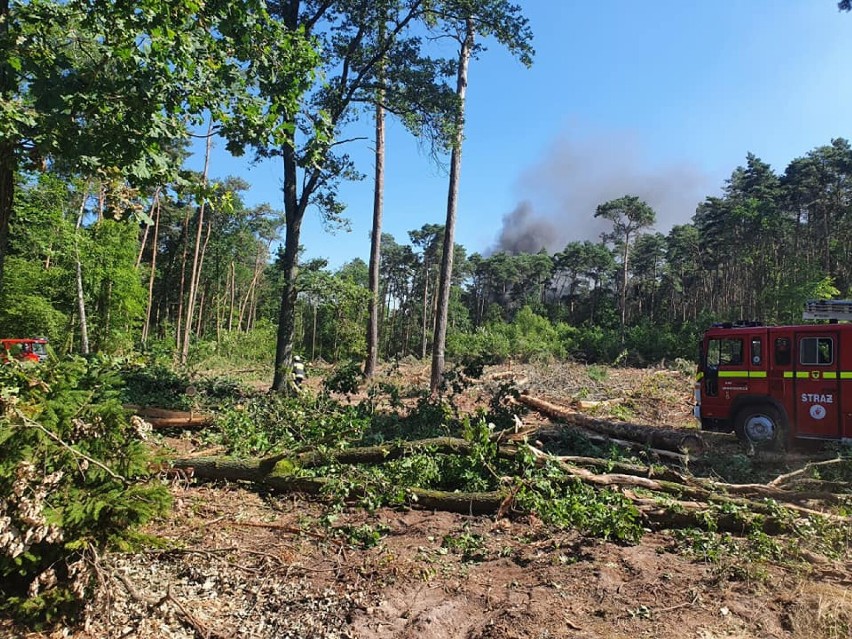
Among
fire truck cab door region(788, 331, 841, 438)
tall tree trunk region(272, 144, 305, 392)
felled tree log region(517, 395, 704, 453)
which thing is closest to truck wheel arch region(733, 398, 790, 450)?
fire truck cab door region(788, 331, 841, 438)

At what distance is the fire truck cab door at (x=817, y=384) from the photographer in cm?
884

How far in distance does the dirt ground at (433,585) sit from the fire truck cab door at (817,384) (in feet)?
18.6

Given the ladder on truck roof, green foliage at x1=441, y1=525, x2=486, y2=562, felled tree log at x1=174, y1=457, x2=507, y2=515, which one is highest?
the ladder on truck roof

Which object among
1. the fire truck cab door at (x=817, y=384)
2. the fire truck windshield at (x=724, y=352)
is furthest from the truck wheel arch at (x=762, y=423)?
the fire truck windshield at (x=724, y=352)

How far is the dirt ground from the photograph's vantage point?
339 centimetres

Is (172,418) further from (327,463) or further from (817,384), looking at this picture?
(817,384)

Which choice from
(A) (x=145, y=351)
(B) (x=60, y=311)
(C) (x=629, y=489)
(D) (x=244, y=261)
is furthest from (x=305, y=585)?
(D) (x=244, y=261)

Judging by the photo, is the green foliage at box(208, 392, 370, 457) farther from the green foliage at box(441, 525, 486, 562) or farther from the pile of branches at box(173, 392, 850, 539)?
A: the green foliage at box(441, 525, 486, 562)

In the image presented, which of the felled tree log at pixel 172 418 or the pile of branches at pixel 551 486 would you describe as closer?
the pile of branches at pixel 551 486

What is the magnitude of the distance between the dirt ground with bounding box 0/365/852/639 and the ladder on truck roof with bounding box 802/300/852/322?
7.47 metres

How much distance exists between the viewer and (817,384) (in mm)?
9039

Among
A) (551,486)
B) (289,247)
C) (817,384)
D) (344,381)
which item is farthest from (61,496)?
(817,384)

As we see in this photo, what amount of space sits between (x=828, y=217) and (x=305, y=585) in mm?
50641

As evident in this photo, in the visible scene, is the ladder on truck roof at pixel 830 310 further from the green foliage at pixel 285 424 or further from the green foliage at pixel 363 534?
the green foliage at pixel 363 534
